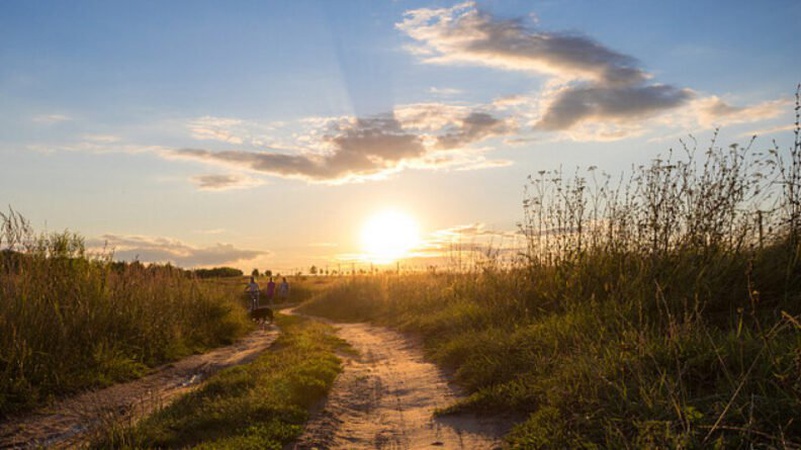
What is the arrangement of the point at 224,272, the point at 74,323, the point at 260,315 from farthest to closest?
the point at 224,272 → the point at 260,315 → the point at 74,323

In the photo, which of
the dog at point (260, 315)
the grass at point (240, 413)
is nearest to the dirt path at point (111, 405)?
the grass at point (240, 413)

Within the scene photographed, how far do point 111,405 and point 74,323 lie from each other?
3137 millimetres

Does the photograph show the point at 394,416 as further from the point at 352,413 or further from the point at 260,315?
the point at 260,315

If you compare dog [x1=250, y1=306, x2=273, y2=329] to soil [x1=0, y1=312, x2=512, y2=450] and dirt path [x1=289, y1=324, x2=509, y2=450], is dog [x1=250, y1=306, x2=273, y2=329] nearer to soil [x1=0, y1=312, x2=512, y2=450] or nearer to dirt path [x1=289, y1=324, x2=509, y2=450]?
soil [x1=0, y1=312, x2=512, y2=450]

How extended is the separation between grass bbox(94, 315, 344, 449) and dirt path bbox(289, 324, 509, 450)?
318mm

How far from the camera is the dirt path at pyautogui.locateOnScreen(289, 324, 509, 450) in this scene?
6.84m

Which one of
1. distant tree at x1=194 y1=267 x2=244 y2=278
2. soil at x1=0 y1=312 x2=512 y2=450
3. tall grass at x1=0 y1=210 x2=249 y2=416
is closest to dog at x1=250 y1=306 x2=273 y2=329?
tall grass at x1=0 y1=210 x2=249 y2=416

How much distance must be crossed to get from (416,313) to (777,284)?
1284 cm

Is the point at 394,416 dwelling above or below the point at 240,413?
below

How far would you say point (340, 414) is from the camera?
8312 mm

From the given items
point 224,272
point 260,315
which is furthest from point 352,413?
point 224,272

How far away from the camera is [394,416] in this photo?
26.7 ft

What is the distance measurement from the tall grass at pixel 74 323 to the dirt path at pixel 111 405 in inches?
15.7

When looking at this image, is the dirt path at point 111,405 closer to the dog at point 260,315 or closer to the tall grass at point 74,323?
the tall grass at point 74,323
